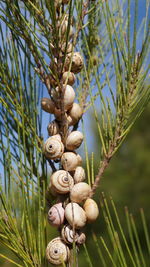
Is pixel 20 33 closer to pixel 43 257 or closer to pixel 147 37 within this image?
pixel 147 37

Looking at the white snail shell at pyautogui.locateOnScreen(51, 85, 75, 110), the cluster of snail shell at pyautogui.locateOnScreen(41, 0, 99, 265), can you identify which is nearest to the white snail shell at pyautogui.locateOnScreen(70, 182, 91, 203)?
the cluster of snail shell at pyautogui.locateOnScreen(41, 0, 99, 265)

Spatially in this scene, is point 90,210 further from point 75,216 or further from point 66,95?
point 66,95

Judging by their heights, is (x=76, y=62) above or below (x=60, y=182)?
above

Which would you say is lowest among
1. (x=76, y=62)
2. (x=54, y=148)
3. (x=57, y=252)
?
(x=57, y=252)

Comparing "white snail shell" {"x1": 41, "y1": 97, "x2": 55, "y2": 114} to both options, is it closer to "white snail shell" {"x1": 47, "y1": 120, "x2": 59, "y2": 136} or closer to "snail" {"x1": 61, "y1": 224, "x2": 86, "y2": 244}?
"white snail shell" {"x1": 47, "y1": 120, "x2": 59, "y2": 136}

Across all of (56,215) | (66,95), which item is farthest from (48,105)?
(56,215)

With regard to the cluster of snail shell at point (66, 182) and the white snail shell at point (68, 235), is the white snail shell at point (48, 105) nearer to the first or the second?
the cluster of snail shell at point (66, 182)
